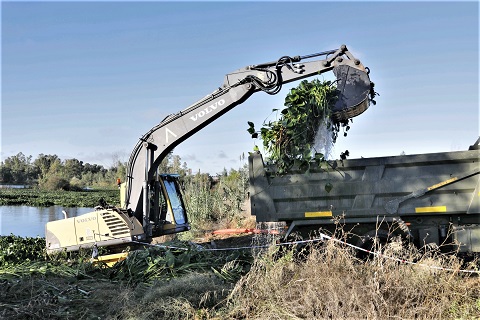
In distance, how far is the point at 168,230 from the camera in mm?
10734

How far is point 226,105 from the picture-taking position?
31.2 ft

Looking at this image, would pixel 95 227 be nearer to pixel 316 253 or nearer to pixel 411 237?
pixel 316 253

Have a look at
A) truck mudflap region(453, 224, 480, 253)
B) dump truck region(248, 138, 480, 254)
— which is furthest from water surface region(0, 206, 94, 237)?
truck mudflap region(453, 224, 480, 253)

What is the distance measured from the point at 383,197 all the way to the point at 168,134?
447 centimetres

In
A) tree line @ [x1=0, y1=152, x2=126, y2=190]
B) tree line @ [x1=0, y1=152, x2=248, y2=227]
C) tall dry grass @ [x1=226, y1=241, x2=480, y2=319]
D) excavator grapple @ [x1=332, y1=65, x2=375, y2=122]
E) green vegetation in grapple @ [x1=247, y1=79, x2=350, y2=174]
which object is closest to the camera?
tall dry grass @ [x1=226, y1=241, x2=480, y2=319]

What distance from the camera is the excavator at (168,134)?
8773 mm

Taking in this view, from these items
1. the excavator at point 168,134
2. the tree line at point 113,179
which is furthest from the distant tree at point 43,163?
the excavator at point 168,134

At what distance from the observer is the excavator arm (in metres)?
8.75

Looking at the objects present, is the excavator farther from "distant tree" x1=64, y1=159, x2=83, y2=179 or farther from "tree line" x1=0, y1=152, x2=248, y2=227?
"distant tree" x1=64, y1=159, x2=83, y2=179

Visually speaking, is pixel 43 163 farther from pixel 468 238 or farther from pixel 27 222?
pixel 468 238

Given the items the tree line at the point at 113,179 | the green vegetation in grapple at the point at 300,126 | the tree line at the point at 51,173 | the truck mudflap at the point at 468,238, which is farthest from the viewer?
the tree line at the point at 51,173

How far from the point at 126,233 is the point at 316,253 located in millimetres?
4862

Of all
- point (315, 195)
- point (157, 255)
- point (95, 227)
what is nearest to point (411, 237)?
point (315, 195)

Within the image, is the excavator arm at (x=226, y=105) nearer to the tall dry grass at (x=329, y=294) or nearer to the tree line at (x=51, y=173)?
the tall dry grass at (x=329, y=294)
